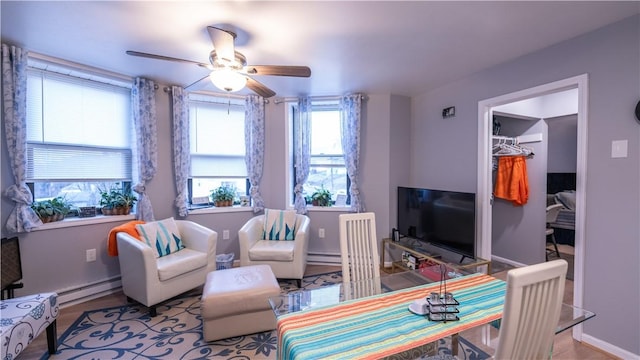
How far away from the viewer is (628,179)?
6.48 feet

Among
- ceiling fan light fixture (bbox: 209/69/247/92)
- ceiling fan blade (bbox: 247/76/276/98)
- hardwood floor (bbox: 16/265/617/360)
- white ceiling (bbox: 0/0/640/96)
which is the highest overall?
white ceiling (bbox: 0/0/640/96)

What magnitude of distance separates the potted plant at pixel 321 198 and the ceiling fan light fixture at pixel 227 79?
2233mm

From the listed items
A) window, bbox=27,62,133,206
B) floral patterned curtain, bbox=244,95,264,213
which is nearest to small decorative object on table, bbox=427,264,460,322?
floral patterned curtain, bbox=244,95,264,213

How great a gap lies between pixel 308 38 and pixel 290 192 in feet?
7.73

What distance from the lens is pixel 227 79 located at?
2.08m

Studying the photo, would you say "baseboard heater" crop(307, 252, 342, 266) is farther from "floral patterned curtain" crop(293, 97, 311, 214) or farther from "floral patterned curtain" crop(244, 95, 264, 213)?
"floral patterned curtain" crop(244, 95, 264, 213)

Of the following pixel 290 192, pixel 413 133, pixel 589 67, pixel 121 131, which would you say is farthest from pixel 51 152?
pixel 589 67

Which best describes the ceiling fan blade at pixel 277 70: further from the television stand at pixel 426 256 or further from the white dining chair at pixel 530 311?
the television stand at pixel 426 256

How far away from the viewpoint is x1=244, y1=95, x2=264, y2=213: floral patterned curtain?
389 cm

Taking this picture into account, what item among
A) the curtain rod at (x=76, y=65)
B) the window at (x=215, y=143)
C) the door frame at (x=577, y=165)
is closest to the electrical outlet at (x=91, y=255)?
the window at (x=215, y=143)

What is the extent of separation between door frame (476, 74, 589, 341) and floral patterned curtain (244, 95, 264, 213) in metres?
2.86

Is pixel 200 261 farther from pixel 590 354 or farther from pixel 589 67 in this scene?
pixel 589 67

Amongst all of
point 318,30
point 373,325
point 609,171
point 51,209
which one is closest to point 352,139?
point 318,30

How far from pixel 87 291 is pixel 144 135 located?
1813 millimetres
